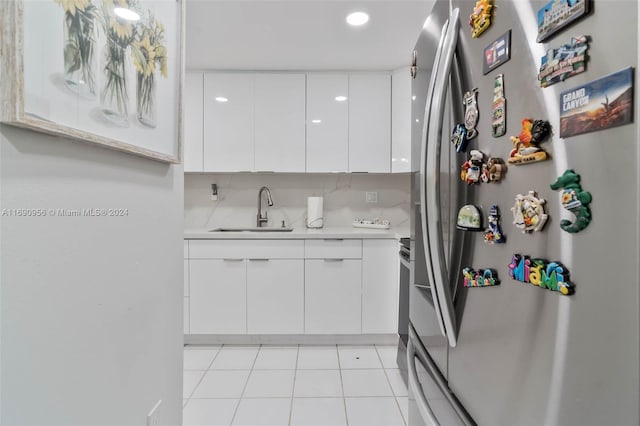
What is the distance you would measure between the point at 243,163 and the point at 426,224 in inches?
85.2

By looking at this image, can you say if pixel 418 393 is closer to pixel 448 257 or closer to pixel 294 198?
pixel 448 257

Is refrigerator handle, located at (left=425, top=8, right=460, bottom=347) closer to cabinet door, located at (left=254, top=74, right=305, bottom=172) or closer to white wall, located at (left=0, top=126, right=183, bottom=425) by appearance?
white wall, located at (left=0, top=126, right=183, bottom=425)

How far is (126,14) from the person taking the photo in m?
0.79

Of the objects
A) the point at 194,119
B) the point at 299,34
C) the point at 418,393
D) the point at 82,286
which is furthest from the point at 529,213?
the point at 194,119

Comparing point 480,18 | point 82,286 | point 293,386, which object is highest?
point 480,18

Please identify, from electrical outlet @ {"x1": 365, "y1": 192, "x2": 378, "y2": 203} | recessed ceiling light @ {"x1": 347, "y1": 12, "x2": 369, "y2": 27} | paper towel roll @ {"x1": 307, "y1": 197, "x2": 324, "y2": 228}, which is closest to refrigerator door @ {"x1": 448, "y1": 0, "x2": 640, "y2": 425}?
recessed ceiling light @ {"x1": 347, "y1": 12, "x2": 369, "y2": 27}

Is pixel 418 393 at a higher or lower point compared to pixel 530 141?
lower

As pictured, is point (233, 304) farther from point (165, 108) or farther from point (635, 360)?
point (635, 360)

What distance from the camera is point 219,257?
2406mm

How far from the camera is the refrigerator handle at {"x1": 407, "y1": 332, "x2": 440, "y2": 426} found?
866mm

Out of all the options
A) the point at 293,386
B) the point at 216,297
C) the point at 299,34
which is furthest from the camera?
the point at 216,297

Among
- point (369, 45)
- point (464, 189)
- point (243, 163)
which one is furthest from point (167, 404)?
point (369, 45)

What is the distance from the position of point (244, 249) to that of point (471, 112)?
2037mm

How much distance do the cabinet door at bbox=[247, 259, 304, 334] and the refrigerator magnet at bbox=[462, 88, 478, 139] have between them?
1886 millimetres
